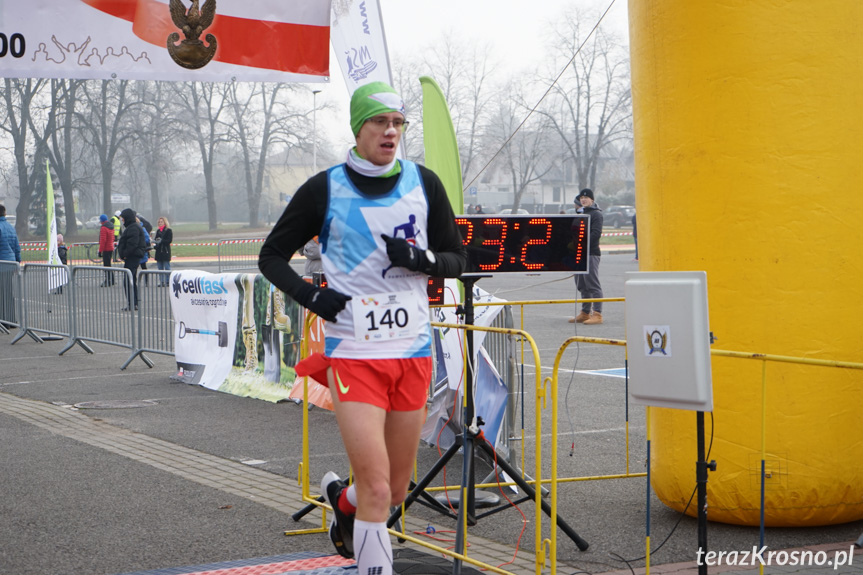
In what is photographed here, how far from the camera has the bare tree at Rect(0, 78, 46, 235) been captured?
54.2m

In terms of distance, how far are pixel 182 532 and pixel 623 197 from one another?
86019 millimetres

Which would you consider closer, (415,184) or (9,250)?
(415,184)

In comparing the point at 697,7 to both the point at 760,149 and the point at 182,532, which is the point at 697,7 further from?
the point at 182,532

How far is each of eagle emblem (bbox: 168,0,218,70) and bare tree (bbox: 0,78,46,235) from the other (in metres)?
47.7

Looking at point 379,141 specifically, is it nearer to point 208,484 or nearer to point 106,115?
point 208,484

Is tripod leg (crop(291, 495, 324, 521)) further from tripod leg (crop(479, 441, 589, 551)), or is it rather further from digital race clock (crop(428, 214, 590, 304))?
digital race clock (crop(428, 214, 590, 304))

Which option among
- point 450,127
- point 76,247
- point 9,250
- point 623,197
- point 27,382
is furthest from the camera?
point 623,197

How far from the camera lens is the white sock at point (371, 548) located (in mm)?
3955

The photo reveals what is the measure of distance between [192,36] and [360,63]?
1.27 m

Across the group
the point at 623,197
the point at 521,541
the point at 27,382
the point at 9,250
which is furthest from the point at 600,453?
the point at 623,197

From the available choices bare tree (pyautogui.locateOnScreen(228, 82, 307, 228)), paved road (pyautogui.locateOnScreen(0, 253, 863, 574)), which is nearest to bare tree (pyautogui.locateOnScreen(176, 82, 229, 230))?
bare tree (pyautogui.locateOnScreen(228, 82, 307, 228))

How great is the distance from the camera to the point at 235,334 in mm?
11344

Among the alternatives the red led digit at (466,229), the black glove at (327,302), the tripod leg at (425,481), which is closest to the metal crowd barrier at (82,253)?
the tripod leg at (425,481)

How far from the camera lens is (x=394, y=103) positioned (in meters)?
4.12
